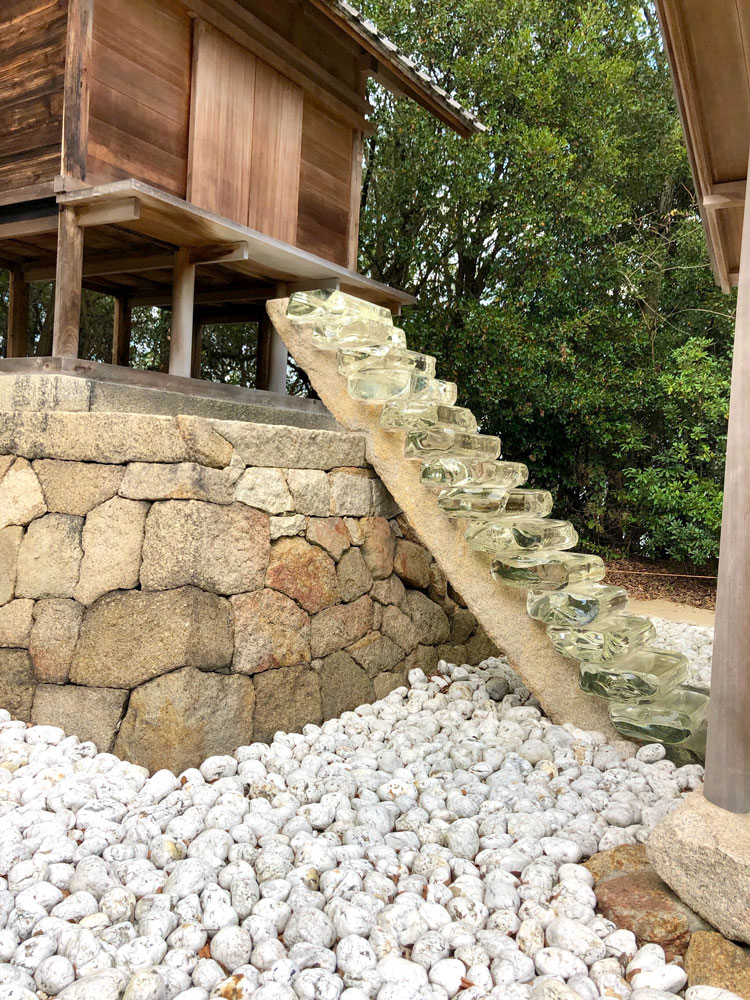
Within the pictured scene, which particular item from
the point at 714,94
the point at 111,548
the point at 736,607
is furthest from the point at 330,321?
the point at 736,607

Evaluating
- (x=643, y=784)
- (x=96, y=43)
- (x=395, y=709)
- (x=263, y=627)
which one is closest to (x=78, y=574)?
(x=263, y=627)

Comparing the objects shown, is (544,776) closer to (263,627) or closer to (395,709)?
(395,709)

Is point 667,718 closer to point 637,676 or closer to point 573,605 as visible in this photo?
point 637,676

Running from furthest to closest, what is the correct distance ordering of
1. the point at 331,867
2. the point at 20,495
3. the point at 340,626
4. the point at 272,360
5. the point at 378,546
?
the point at 272,360 → the point at 378,546 → the point at 340,626 → the point at 20,495 → the point at 331,867

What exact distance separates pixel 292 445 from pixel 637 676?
156cm

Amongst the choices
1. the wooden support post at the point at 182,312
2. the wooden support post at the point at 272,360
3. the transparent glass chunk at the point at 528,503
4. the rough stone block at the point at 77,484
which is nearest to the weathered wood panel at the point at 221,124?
the wooden support post at the point at 182,312

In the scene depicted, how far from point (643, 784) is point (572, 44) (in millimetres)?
7815

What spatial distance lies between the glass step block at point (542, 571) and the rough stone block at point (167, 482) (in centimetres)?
118

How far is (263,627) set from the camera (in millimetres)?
2793

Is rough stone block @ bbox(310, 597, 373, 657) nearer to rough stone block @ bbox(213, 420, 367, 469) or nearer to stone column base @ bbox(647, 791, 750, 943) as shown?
rough stone block @ bbox(213, 420, 367, 469)

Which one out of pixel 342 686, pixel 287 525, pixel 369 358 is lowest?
pixel 342 686

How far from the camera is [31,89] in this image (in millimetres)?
3926

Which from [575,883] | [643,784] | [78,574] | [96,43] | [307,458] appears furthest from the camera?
[96,43]

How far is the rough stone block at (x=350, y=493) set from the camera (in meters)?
3.20
